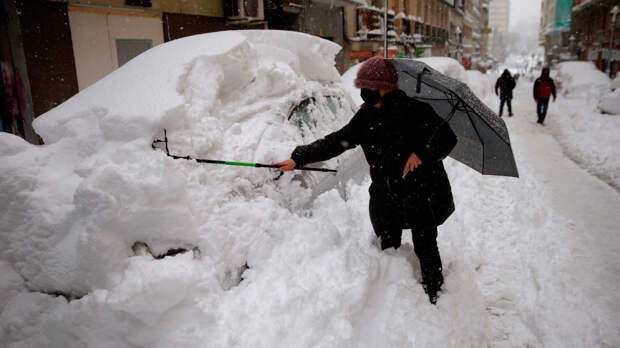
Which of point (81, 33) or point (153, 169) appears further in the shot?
point (81, 33)

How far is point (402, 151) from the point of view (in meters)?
2.73

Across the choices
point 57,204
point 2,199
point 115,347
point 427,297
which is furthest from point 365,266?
point 2,199

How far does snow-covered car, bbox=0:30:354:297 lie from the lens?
2246 mm

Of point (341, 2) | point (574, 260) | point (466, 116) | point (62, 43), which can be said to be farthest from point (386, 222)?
point (341, 2)

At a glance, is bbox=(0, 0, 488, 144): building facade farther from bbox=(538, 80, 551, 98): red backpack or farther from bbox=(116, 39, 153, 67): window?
bbox=(538, 80, 551, 98): red backpack

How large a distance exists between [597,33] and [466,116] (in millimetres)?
35551

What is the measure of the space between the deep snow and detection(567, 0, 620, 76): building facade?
22819 mm

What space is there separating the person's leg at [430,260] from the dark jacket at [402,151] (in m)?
0.09

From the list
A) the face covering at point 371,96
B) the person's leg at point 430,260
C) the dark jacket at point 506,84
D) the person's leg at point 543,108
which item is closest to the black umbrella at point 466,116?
the face covering at point 371,96

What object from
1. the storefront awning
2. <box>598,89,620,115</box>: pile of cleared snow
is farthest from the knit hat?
the storefront awning

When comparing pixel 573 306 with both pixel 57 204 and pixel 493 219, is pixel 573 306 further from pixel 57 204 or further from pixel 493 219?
pixel 57 204

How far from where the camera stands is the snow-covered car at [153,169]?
225 centimetres

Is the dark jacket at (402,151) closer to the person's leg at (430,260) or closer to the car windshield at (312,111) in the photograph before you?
the person's leg at (430,260)

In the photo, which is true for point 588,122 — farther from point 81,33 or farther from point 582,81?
point 81,33
